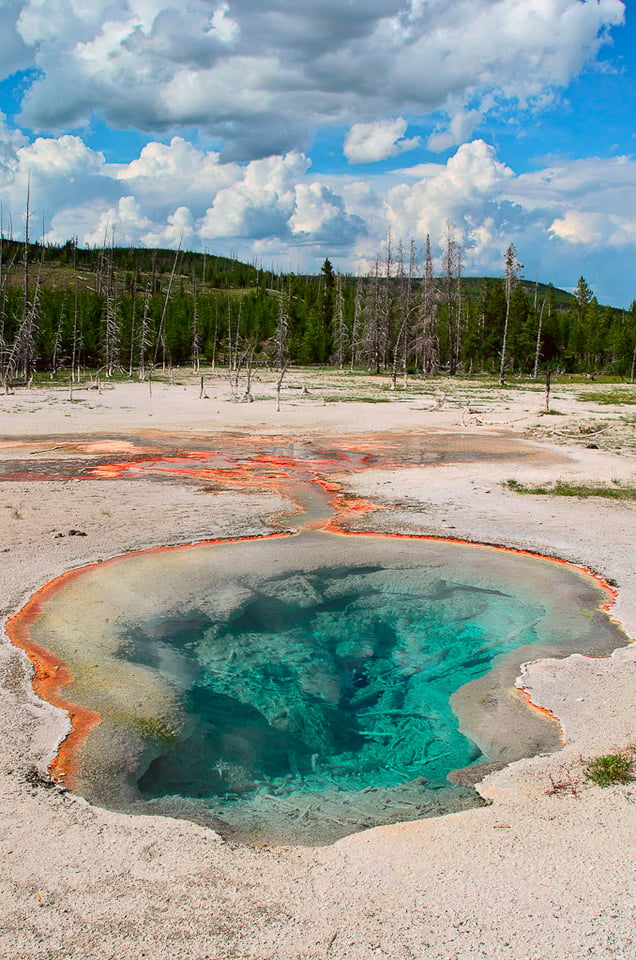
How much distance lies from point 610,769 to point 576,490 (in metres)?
10.8

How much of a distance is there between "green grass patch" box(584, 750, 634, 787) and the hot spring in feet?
2.01

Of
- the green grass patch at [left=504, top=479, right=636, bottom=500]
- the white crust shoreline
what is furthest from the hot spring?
the green grass patch at [left=504, top=479, right=636, bottom=500]

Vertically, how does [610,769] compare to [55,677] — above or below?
above

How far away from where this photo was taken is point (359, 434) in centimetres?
2502

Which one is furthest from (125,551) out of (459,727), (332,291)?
(332,291)

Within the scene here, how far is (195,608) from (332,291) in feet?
271

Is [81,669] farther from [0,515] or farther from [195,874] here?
[0,515]

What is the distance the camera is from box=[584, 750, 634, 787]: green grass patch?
4.95 meters

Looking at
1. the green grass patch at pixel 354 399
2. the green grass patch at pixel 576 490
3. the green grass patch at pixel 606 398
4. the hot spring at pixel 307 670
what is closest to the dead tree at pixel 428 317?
the green grass patch at pixel 606 398

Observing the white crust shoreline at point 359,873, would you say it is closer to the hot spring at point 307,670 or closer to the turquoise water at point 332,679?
the hot spring at point 307,670

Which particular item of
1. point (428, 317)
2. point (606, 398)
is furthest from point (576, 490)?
point (428, 317)

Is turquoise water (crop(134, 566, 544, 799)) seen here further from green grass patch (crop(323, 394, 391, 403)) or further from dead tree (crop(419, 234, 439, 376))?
dead tree (crop(419, 234, 439, 376))

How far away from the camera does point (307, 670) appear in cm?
Result: 753

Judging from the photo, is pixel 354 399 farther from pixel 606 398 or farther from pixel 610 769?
pixel 610 769
